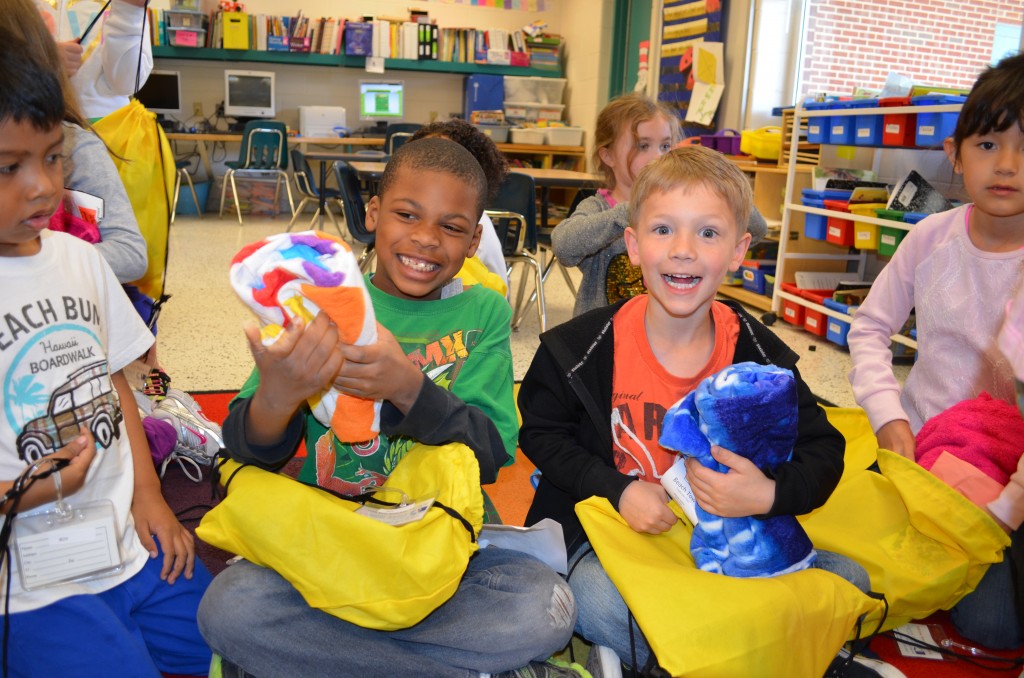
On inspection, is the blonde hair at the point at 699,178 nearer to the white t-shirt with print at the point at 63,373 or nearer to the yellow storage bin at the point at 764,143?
the white t-shirt with print at the point at 63,373

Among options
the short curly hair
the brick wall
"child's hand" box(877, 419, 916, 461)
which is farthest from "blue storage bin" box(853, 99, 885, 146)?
"child's hand" box(877, 419, 916, 461)

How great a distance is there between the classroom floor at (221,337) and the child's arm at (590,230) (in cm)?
87

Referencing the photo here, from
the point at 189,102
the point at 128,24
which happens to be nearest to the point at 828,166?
the point at 128,24

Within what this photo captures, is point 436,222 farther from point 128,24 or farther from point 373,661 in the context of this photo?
point 128,24

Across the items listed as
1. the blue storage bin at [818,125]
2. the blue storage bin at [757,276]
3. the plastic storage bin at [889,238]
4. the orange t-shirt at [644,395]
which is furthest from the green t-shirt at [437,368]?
the blue storage bin at [757,276]

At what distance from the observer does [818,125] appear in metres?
3.69

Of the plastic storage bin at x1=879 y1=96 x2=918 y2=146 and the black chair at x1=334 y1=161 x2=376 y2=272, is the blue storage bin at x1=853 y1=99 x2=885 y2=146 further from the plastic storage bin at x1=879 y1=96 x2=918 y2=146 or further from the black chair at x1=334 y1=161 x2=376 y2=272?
the black chair at x1=334 y1=161 x2=376 y2=272

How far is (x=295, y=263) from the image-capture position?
92cm

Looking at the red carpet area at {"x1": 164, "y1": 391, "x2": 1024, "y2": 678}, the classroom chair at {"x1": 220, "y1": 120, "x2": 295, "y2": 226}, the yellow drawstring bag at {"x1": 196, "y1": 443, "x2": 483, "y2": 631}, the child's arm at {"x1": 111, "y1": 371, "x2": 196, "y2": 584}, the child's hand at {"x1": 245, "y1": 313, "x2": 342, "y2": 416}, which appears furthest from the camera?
the classroom chair at {"x1": 220, "y1": 120, "x2": 295, "y2": 226}

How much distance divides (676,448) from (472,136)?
1198 millimetres

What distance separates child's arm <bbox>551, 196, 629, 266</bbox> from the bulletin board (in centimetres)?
362

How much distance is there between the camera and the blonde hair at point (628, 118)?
2.30 metres

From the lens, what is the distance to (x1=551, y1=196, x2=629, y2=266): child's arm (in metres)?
2.14

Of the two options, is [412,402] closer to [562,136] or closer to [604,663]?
[604,663]
